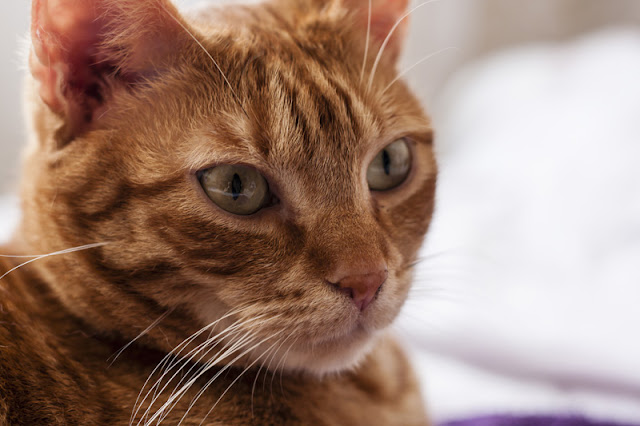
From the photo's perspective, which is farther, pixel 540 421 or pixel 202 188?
pixel 540 421

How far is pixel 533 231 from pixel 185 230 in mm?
1657

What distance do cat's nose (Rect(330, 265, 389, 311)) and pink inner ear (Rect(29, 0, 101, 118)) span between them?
1.71 ft

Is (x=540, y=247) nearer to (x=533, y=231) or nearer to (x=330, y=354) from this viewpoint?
(x=533, y=231)

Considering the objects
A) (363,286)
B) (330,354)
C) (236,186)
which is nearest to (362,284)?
(363,286)

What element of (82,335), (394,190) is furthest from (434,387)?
(82,335)

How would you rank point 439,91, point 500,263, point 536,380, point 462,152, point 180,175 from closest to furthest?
1. point 180,175
2. point 536,380
3. point 500,263
4. point 462,152
5. point 439,91

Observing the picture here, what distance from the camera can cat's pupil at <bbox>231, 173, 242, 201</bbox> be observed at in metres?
0.96

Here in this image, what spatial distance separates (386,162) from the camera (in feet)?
3.76

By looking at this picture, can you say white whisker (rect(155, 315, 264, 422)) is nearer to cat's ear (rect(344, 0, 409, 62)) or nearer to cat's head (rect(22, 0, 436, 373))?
cat's head (rect(22, 0, 436, 373))

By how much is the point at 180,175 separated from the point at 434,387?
111cm

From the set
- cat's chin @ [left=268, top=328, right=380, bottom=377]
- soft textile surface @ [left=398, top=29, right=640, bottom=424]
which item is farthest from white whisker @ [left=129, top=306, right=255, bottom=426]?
soft textile surface @ [left=398, top=29, right=640, bottom=424]

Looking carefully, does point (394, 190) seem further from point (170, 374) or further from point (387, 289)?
point (170, 374)

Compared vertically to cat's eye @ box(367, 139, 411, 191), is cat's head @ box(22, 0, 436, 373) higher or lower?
lower

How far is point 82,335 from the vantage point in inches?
39.7
